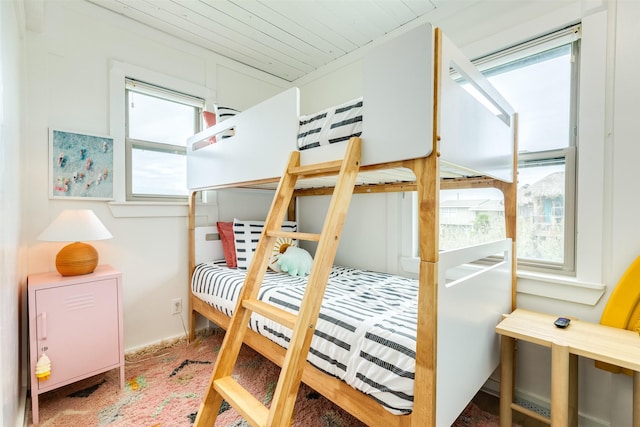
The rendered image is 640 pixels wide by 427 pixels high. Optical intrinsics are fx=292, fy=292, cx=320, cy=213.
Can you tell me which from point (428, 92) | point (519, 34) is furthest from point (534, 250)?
point (428, 92)

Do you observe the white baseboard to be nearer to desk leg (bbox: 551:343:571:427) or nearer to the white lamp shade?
desk leg (bbox: 551:343:571:427)

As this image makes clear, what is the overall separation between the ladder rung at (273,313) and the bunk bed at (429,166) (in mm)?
402

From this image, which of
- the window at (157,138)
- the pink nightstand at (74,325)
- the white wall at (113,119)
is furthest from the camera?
the window at (157,138)

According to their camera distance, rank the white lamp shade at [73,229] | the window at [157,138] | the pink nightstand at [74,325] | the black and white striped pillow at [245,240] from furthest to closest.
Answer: the black and white striped pillow at [245,240]
the window at [157,138]
the white lamp shade at [73,229]
the pink nightstand at [74,325]

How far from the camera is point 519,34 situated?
1800 millimetres

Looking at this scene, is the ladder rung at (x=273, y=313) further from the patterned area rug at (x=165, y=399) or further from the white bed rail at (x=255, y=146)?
the patterned area rug at (x=165, y=399)

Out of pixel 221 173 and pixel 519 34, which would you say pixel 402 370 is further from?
pixel 519 34

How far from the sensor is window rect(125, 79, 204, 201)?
242 cm

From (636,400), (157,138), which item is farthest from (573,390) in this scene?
(157,138)

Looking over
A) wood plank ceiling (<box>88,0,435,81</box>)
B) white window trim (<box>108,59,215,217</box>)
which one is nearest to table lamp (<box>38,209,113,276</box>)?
white window trim (<box>108,59,215,217</box>)

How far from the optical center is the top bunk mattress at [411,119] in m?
0.99

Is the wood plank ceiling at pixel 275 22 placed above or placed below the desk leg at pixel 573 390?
above

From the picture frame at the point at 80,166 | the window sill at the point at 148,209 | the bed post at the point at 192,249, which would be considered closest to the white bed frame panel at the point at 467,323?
the bed post at the point at 192,249

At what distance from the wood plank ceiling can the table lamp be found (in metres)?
1.61
